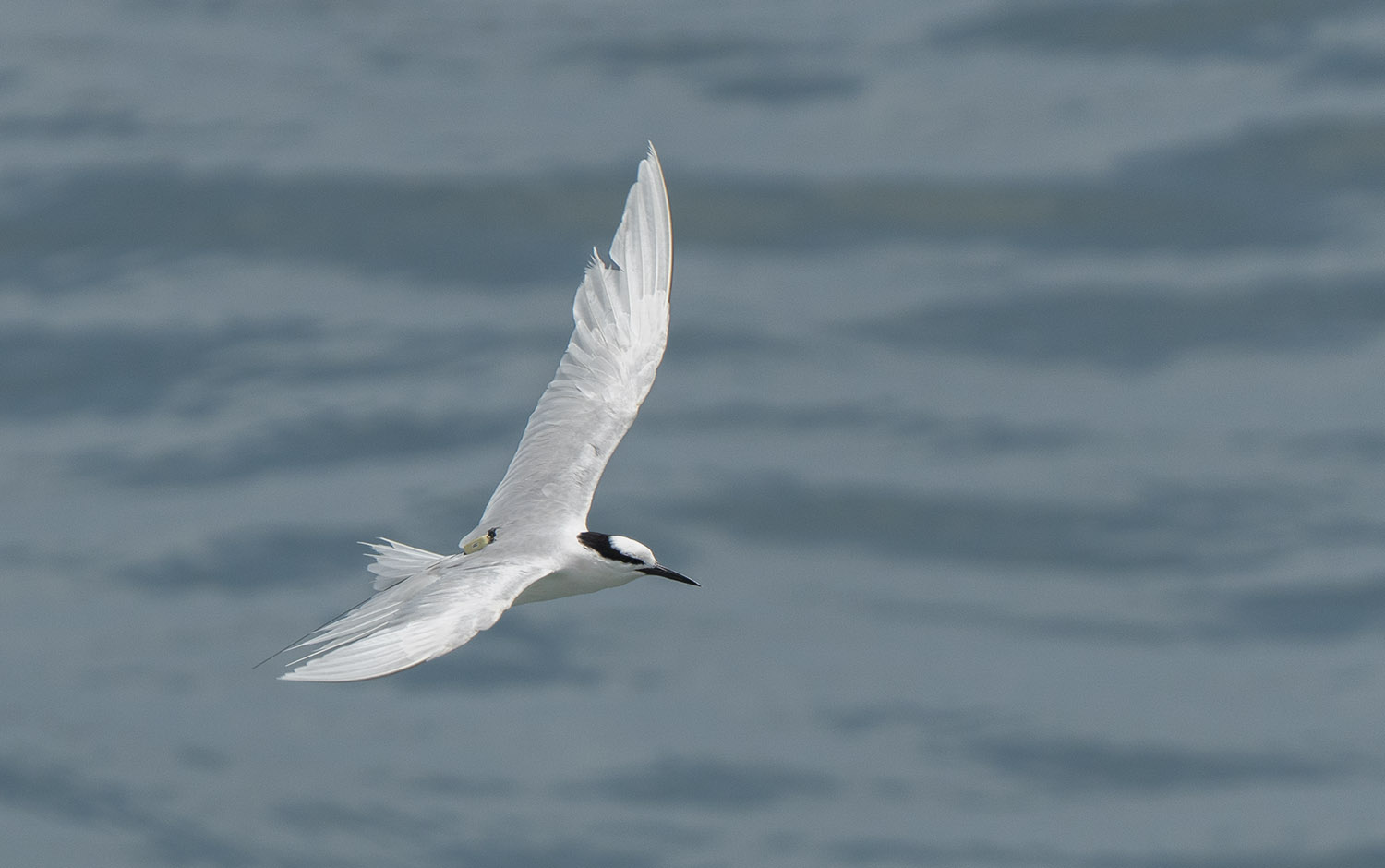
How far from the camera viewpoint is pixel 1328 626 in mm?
15625

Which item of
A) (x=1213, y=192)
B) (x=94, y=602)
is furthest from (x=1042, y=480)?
(x=94, y=602)

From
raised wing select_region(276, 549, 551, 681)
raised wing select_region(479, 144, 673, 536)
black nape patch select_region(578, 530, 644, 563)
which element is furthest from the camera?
raised wing select_region(479, 144, 673, 536)

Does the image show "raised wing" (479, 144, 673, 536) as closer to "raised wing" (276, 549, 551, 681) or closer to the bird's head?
the bird's head

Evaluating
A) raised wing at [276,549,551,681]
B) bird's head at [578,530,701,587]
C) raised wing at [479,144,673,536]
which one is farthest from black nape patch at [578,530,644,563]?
raised wing at [479,144,673,536]

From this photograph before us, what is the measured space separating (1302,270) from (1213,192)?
108 centimetres

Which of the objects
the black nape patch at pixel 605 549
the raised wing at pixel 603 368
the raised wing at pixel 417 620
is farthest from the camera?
the raised wing at pixel 603 368

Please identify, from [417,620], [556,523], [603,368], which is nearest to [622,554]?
[556,523]

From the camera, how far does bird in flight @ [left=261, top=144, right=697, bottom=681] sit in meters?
8.52

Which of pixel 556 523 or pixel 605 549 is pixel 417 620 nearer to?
pixel 605 549

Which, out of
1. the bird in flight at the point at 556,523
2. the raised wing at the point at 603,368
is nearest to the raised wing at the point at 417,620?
the bird in flight at the point at 556,523

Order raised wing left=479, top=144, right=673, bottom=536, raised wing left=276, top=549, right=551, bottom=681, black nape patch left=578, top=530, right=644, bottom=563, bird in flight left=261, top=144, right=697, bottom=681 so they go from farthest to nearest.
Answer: raised wing left=479, top=144, right=673, bottom=536, black nape patch left=578, top=530, right=644, bottom=563, bird in flight left=261, top=144, right=697, bottom=681, raised wing left=276, top=549, right=551, bottom=681

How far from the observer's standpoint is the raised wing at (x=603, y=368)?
36.5 ft

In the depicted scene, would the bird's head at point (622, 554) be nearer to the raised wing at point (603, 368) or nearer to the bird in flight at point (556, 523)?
the bird in flight at point (556, 523)

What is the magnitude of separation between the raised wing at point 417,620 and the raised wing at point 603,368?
3.99 feet
